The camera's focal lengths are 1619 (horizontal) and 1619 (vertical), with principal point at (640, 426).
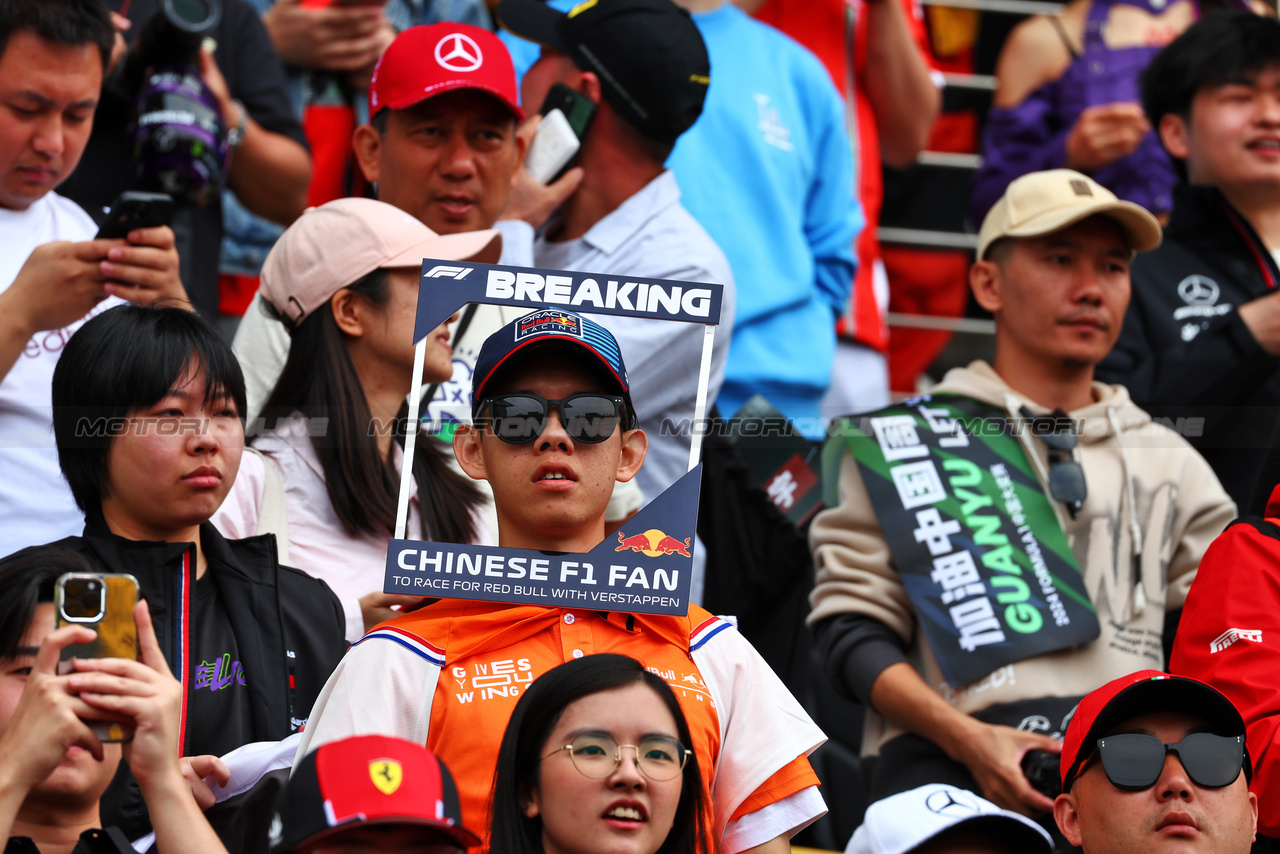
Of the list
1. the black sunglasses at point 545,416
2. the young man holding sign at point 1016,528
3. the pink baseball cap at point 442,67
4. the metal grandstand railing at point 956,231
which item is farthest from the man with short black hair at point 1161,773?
the metal grandstand railing at point 956,231

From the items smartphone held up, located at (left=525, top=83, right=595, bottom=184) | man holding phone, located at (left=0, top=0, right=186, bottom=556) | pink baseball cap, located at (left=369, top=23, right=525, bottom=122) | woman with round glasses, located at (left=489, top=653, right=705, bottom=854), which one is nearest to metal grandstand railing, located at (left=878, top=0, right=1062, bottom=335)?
smartphone held up, located at (left=525, top=83, right=595, bottom=184)

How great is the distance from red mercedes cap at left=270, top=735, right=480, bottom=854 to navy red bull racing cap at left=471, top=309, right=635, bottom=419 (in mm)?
938

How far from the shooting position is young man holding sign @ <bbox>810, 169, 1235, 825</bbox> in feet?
14.1

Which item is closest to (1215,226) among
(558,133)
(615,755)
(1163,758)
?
(558,133)

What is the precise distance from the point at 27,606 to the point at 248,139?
2.55 meters

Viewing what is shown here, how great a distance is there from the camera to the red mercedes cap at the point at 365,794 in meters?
2.34

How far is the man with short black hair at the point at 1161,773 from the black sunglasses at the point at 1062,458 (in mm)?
1243

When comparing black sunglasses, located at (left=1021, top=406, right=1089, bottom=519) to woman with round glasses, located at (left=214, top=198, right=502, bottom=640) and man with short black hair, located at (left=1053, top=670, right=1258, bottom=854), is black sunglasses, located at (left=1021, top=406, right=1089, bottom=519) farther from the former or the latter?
woman with round glasses, located at (left=214, top=198, right=502, bottom=640)

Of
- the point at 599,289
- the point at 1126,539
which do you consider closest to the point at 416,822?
the point at 599,289

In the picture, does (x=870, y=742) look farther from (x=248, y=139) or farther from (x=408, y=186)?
(x=248, y=139)

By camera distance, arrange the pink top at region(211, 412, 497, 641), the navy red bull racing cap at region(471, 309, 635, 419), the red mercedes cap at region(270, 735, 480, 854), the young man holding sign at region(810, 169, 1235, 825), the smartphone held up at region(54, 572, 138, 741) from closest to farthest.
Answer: the red mercedes cap at region(270, 735, 480, 854), the smartphone held up at region(54, 572, 138, 741), the navy red bull racing cap at region(471, 309, 635, 419), the pink top at region(211, 412, 497, 641), the young man holding sign at region(810, 169, 1235, 825)

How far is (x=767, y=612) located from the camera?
488cm

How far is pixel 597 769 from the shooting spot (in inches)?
105

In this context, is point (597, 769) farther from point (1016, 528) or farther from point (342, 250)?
point (1016, 528)
